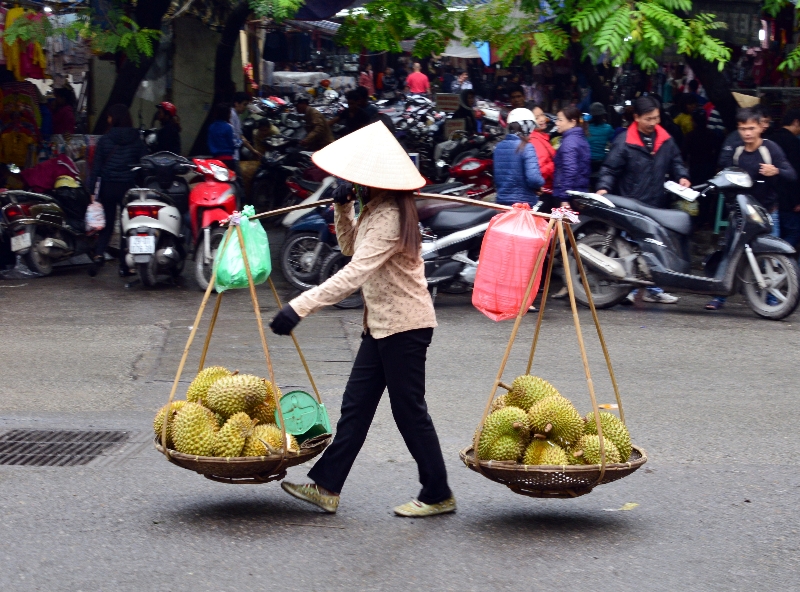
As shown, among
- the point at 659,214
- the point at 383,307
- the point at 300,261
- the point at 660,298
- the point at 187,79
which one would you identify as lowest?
the point at 660,298

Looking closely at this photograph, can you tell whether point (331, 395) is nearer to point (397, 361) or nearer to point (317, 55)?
point (397, 361)

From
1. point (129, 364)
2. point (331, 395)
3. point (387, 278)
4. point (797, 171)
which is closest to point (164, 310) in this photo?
point (129, 364)

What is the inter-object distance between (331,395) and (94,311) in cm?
336

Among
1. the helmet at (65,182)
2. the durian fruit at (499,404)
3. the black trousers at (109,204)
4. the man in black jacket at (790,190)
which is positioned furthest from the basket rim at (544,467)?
the helmet at (65,182)

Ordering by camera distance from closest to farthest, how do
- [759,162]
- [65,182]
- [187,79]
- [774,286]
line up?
1. [774,286]
2. [759,162]
3. [65,182]
4. [187,79]

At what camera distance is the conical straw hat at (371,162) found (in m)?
4.04

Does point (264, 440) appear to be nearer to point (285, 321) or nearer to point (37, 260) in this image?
point (285, 321)

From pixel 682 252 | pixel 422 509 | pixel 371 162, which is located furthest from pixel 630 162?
pixel 422 509

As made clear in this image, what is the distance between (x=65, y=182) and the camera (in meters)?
10.7

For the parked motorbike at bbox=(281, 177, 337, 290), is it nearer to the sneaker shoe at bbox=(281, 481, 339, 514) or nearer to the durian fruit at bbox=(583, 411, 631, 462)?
the sneaker shoe at bbox=(281, 481, 339, 514)

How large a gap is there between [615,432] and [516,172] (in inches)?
197

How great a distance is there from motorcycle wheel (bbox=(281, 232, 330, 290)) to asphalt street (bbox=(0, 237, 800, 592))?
1528 millimetres

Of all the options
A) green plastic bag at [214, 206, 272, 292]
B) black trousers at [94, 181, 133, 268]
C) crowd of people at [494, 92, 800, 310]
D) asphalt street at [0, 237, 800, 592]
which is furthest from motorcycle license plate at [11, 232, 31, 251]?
green plastic bag at [214, 206, 272, 292]

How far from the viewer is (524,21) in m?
9.44
